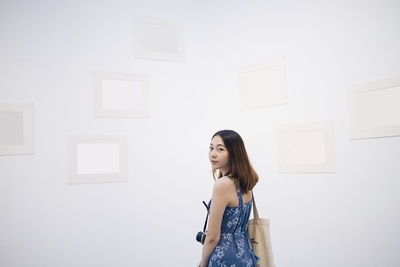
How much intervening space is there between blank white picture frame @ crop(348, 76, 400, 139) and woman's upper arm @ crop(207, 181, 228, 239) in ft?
3.11

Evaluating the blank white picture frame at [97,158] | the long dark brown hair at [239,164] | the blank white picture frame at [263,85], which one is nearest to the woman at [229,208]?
the long dark brown hair at [239,164]

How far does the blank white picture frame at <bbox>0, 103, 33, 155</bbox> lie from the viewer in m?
2.25

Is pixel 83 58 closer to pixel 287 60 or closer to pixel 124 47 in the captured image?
pixel 124 47

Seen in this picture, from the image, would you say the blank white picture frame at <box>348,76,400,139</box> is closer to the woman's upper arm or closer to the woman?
the woman

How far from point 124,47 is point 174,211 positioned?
128cm

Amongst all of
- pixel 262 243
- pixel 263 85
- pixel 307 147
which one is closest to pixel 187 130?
pixel 263 85

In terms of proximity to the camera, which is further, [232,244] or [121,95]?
[121,95]

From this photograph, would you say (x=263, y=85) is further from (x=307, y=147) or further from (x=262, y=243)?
(x=262, y=243)

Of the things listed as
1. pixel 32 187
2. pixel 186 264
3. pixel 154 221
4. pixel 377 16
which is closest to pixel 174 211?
pixel 154 221

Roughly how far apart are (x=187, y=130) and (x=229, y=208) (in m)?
1.27

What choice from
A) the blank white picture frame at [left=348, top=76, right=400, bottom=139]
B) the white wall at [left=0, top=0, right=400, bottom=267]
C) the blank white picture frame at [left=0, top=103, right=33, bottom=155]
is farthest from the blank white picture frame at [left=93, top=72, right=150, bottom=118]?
the blank white picture frame at [left=348, top=76, right=400, bottom=139]

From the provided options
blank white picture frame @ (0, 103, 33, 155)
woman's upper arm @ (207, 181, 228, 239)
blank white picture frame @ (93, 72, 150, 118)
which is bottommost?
woman's upper arm @ (207, 181, 228, 239)

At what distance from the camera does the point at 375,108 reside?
6.41 ft

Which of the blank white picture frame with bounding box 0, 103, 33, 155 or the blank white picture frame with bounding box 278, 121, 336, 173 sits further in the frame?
the blank white picture frame with bounding box 0, 103, 33, 155
